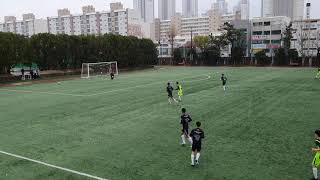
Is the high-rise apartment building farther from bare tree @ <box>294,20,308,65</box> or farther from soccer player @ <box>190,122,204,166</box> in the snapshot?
soccer player @ <box>190,122,204,166</box>

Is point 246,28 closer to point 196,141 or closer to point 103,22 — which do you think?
point 103,22

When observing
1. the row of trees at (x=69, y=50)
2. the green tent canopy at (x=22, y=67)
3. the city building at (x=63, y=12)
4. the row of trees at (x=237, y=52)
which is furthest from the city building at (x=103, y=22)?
the green tent canopy at (x=22, y=67)

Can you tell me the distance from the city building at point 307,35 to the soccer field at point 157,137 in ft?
270

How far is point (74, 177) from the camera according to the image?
12398 mm

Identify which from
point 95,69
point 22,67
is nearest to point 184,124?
point 22,67

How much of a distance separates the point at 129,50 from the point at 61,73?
19951 millimetres

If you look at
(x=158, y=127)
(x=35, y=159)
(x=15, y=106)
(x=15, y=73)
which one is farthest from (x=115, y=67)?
(x=35, y=159)

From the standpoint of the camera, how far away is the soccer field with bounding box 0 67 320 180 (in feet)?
41.9

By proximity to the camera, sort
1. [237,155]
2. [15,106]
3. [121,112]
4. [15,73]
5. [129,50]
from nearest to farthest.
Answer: [237,155], [121,112], [15,106], [15,73], [129,50]

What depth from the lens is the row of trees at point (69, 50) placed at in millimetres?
54062

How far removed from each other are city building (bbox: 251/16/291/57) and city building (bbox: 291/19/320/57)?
4.42m

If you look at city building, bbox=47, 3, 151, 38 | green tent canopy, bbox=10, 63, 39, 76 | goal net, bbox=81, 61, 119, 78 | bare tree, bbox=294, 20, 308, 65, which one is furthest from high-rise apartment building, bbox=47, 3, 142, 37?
green tent canopy, bbox=10, 63, 39, 76

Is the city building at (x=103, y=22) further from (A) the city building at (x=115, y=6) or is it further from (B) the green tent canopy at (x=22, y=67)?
(B) the green tent canopy at (x=22, y=67)

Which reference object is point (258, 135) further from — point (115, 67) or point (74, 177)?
point (115, 67)
